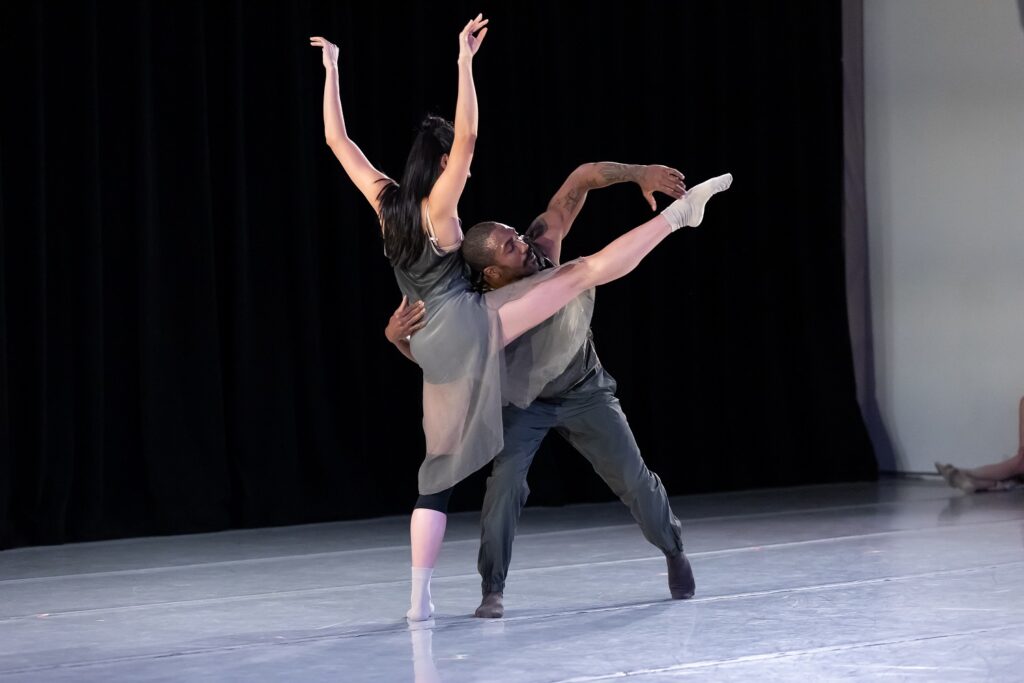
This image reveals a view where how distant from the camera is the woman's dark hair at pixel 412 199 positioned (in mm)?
3365

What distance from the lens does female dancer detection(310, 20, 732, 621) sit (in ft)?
11.1

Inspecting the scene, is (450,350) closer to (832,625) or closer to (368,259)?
(832,625)

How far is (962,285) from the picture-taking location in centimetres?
731

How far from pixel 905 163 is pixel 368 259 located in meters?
2.98

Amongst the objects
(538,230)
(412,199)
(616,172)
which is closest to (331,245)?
(538,230)

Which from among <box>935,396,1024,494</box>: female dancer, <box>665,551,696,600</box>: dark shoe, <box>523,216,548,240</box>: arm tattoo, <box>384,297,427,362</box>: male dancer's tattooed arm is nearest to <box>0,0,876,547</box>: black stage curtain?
<box>935,396,1024,494</box>: female dancer

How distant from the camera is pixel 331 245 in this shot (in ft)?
20.4

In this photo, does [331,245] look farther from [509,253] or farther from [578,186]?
[509,253]

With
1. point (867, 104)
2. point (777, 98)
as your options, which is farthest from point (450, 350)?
point (867, 104)

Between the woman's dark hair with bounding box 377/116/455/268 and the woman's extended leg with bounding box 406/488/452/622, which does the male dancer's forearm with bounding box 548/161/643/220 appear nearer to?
the woman's dark hair with bounding box 377/116/455/268

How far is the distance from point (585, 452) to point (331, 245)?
278 centimetres

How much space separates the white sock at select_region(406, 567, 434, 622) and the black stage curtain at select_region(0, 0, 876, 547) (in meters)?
2.44

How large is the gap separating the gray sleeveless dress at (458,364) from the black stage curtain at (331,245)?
2513 mm

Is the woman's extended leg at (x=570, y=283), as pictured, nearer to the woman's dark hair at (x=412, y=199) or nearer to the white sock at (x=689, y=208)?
the white sock at (x=689, y=208)
